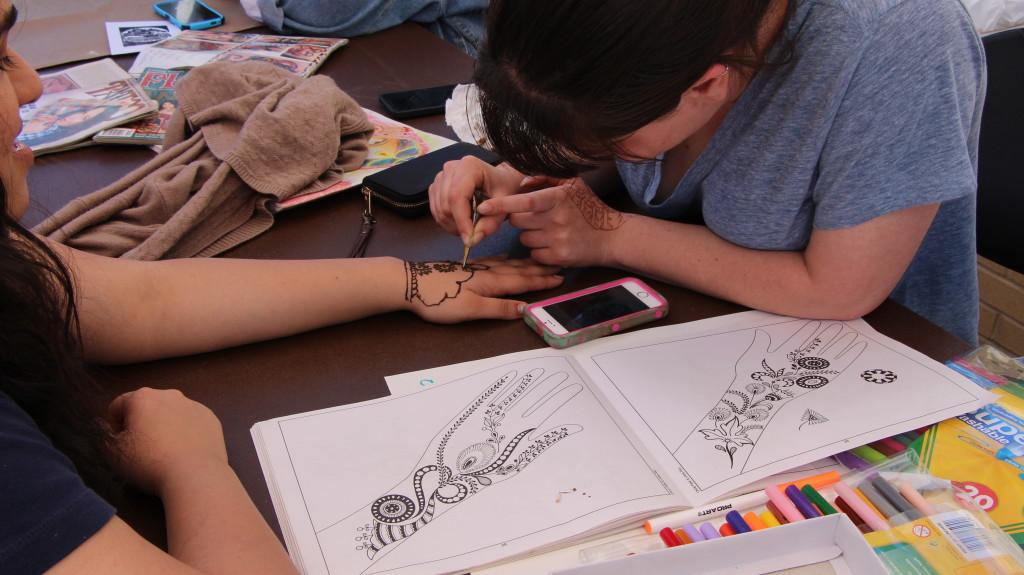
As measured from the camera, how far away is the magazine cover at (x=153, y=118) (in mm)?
1332

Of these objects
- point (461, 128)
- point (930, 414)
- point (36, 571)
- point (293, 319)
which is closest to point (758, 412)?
point (930, 414)

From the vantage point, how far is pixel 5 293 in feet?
1.97

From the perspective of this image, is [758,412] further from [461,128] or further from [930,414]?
[461,128]

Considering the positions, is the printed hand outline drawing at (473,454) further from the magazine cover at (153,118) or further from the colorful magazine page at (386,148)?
the magazine cover at (153,118)

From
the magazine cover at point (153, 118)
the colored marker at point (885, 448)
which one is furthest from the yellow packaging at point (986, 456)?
the magazine cover at point (153, 118)

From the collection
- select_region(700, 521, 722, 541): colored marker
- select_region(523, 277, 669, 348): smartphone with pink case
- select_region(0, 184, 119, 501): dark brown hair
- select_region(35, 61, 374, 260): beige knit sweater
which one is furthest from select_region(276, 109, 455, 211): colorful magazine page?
A: select_region(700, 521, 722, 541): colored marker

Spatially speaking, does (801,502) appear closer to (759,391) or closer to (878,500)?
(878,500)

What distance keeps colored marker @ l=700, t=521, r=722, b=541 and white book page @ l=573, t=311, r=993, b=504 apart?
0.03 meters

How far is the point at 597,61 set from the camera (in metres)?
0.69

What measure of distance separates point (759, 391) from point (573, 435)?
8.5 inches

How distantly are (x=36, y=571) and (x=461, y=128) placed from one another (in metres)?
1.04

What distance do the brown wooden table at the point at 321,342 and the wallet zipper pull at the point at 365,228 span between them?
0.01 metres

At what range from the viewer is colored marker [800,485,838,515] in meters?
0.68

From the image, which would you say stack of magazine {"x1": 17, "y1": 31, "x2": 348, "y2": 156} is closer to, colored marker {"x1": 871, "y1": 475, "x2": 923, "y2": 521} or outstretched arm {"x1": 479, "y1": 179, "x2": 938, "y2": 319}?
outstretched arm {"x1": 479, "y1": 179, "x2": 938, "y2": 319}
